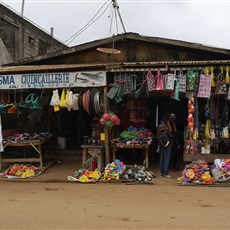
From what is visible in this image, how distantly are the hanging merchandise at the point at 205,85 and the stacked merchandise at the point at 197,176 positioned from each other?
1.69 m

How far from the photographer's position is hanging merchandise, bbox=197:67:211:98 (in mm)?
8398

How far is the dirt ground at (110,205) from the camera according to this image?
5.30m

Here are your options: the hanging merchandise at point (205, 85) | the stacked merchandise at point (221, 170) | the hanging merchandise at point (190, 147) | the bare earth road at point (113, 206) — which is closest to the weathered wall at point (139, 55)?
the hanging merchandise at point (205, 85)

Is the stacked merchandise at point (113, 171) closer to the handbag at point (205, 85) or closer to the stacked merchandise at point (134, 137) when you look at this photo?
the stacked merchandise at point (134, 137)

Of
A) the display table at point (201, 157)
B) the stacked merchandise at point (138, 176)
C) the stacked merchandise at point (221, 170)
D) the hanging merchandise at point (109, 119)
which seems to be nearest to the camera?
the stacked merchandise at point (221, 170)

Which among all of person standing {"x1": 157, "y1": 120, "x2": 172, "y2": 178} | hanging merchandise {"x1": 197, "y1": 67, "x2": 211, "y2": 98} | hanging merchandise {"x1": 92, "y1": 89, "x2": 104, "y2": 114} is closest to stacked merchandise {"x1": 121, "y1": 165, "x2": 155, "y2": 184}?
person standing {"x1": 157, "y1": 120, "x2": 172, "y2": 178}

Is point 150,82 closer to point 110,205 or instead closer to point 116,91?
point 116,91

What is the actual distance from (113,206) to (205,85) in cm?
383

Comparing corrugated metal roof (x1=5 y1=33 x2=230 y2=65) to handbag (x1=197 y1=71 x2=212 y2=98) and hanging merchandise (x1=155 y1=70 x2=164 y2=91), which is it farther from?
hanging merchandise (x1=155 y1=70 x2=164 y2=91)

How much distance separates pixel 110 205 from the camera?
6410 millimetres

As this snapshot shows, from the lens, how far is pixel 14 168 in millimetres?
9500

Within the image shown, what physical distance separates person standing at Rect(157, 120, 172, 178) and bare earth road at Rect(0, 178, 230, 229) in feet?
1.28

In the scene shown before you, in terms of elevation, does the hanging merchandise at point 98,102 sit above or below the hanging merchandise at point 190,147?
above

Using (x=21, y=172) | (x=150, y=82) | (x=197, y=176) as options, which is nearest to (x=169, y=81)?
(x=150, y=82)
